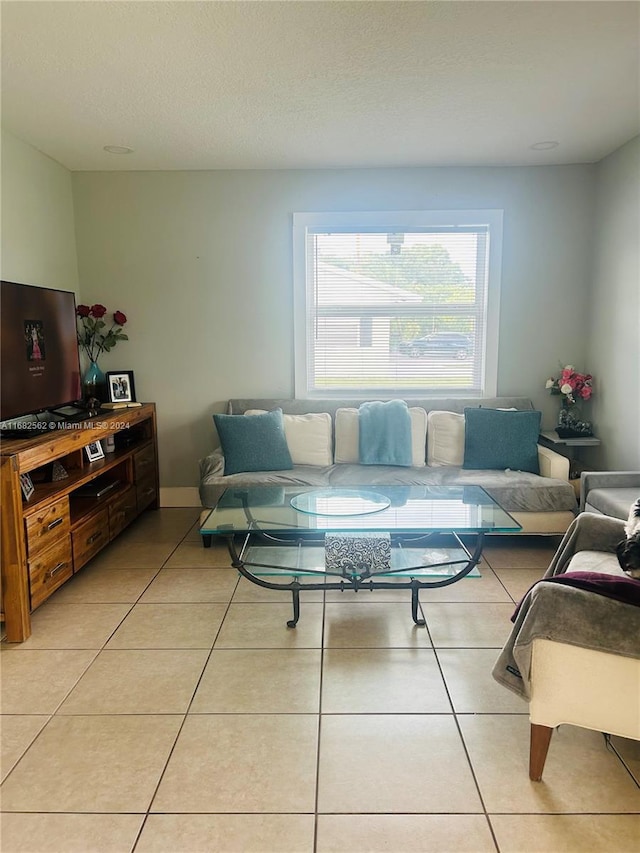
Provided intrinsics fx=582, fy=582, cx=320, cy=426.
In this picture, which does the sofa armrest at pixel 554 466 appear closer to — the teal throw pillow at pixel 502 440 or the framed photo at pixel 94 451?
the teal throw pillow at pixel 502 440

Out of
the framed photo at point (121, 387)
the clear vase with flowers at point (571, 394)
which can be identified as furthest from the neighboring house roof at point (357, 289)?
the framed photo at point (121, 387)

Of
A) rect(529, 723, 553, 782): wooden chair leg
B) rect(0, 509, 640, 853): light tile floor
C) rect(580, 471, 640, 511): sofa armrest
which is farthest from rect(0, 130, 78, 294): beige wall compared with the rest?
rect(580, 471, 640, 511): sofa armrest

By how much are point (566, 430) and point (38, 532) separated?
346 cm

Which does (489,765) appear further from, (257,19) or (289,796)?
(257,19)

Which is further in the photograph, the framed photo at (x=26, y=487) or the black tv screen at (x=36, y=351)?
the black tv screen at (x=36, y=351)

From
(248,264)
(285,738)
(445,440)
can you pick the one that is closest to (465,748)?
(285,738)

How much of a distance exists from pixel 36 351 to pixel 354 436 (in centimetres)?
213

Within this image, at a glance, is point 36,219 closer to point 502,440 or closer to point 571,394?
point 502,440

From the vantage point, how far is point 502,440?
4.00 meters

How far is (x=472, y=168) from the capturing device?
4.29 meters

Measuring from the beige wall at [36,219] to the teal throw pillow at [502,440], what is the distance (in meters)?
3.09

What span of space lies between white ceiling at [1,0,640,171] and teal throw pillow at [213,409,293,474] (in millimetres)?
1816

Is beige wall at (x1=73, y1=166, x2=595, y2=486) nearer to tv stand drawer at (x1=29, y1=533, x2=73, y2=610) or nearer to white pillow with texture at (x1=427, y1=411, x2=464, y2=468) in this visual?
white pillow with texture at (x1=427, y1=411, x2=464, y2=468)

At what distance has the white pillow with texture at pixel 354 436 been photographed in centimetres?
420
